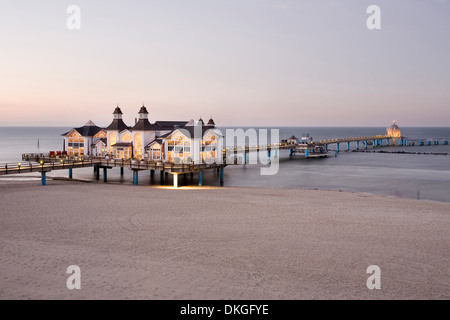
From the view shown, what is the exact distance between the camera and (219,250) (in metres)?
15.8

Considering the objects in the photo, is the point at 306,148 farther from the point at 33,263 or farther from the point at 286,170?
the point at 33,263

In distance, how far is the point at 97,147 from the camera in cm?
4838

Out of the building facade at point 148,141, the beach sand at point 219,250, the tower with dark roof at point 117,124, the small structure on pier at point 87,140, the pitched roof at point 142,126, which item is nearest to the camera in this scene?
the beach sand at point 219,250

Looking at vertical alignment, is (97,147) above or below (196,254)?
above

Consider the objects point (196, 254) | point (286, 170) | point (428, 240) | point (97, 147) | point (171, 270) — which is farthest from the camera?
point (286, 170)

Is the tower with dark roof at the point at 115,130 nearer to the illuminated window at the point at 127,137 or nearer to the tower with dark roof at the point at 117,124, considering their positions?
the tower with dark roof at the point at 117,124

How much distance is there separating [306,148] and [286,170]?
Answer: 27.3 meters

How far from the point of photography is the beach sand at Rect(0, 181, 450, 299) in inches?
475

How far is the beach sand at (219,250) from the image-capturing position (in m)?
12.1

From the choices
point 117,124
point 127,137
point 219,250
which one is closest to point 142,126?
point 127,137

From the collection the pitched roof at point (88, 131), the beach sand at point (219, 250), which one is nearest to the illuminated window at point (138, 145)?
the pitched roof at point (88, 131)

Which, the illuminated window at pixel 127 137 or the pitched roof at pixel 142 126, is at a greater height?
the pitched roof at pixel 142 126
